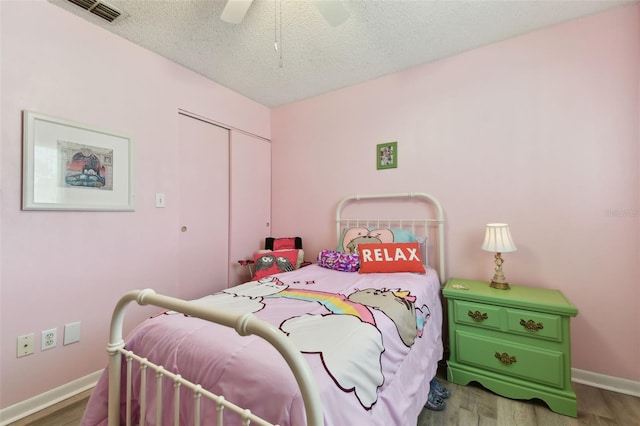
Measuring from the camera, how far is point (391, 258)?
6.86 ft

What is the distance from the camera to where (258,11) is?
5.68ft

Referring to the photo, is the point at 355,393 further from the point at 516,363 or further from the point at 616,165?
the point at 616,165

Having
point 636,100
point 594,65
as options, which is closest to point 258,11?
point 594,65

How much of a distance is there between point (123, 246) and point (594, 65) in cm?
343

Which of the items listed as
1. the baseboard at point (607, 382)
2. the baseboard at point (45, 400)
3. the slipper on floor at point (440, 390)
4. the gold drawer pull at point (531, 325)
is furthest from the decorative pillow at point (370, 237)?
the baseboard at point (45, 400)

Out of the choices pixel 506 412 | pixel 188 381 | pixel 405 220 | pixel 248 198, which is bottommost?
pixel 506 412

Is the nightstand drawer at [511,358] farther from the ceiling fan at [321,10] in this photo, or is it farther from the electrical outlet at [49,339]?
the electrical outlet at [49,339]

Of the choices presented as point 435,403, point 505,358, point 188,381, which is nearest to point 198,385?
point 188,381

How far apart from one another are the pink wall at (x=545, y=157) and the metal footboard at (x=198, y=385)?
197cm

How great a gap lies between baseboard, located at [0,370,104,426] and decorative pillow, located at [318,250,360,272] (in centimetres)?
173

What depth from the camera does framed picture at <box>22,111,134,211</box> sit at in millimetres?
1601

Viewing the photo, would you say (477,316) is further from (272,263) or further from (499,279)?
(272,263)

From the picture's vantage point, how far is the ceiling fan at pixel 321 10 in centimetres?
140

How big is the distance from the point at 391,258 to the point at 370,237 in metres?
0.31
